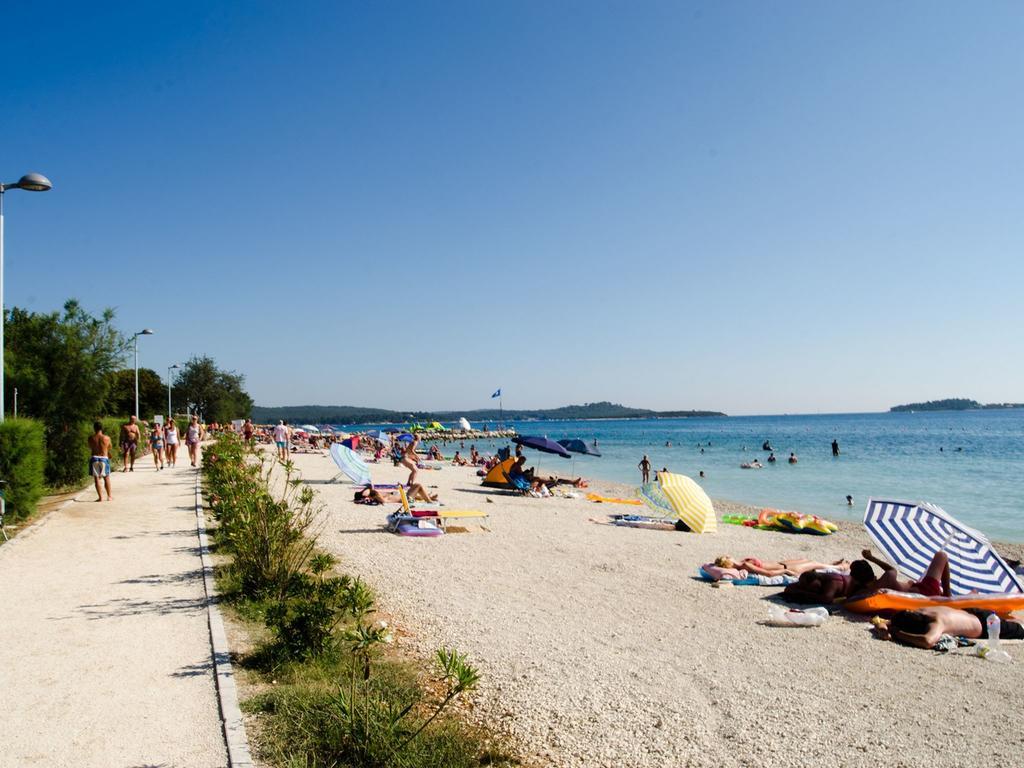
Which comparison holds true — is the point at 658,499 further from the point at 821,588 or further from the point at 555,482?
the point at 555,482

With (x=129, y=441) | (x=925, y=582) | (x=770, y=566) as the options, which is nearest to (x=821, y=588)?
(x=925, y=582)

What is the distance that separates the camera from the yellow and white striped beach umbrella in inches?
526

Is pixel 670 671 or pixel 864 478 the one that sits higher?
pixel 670 671

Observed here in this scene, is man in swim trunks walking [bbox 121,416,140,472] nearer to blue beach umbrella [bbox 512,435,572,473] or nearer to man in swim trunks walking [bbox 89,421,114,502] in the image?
man in swim trunks walking [bbox 89,421,114,502]

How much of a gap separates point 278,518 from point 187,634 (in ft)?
5.42

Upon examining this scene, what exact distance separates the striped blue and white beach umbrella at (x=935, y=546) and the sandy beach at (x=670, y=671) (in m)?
1.28

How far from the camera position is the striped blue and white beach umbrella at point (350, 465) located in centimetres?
1602

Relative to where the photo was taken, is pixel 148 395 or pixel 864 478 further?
pixel 148 395

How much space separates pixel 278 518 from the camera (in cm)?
693

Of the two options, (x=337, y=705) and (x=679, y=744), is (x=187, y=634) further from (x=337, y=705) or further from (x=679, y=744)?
(x=679, y=744)

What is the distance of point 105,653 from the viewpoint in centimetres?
501

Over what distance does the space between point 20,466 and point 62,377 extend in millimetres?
4960

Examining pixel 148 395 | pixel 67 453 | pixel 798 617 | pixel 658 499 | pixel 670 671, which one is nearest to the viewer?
pixel 670 671

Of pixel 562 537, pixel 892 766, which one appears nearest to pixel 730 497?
pixel 562 537
